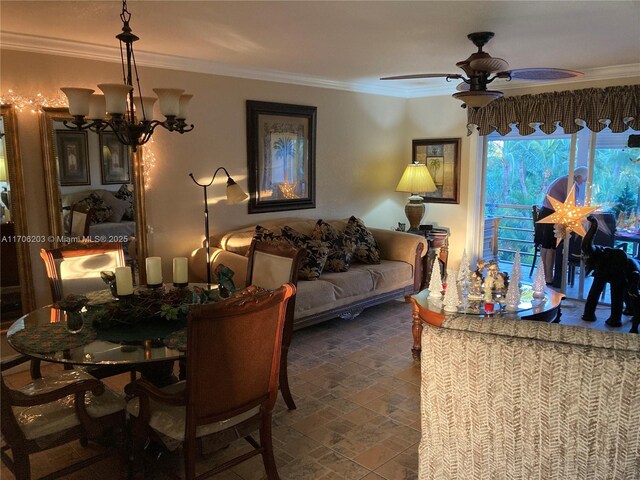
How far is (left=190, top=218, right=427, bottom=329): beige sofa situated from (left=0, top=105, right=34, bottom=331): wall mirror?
1.38m

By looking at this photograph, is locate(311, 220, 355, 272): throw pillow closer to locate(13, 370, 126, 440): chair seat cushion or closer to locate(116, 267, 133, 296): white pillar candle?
locate(116, 267, 133, 296): white pillar candle

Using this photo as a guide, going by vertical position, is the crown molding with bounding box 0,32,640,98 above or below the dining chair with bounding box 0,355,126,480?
above

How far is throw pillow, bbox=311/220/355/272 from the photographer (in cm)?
479

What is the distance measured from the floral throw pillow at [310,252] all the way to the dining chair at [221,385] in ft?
7.21

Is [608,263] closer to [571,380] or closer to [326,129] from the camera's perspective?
[326,129]

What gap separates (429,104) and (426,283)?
233cm

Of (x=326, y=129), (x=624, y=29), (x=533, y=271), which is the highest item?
(x=624, y=29)

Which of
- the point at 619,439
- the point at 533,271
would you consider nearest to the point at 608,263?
the point at 533,271

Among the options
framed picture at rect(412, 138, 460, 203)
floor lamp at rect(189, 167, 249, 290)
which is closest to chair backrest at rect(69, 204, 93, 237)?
floor lamp at rect(189, 167, 249, 290)

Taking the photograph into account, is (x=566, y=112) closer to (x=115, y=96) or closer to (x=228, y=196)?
(x=228, y=196)

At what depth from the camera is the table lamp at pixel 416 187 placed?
19.3 feet

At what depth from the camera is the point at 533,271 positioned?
580 cm

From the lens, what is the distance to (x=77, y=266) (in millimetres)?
3105

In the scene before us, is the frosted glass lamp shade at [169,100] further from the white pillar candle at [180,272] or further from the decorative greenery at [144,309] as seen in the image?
the decorative greenery at [144,309]
